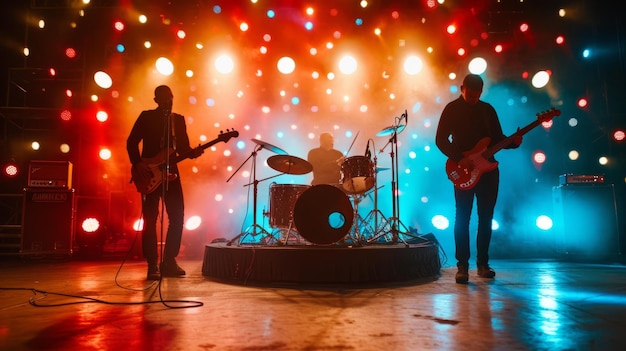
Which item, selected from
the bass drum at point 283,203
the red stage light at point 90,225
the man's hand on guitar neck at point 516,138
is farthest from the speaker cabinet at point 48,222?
the man's hand on guitar neck at point 516,138

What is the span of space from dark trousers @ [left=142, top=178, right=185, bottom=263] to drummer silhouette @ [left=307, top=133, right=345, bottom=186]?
2.47 metres

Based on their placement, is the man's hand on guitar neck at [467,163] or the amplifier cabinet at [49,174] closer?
the man's hand on guitar neck at [467,163]

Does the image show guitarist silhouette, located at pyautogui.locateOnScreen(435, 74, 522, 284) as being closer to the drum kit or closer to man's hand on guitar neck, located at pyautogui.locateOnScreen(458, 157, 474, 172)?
man's hand on guitar neck, located at pyautogui.locateOnScreen(458, 157, 474, 172)

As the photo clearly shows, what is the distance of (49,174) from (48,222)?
0.80 m

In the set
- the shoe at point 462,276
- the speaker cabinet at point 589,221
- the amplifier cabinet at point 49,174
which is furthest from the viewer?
the amplifier cabinet at point 49,174

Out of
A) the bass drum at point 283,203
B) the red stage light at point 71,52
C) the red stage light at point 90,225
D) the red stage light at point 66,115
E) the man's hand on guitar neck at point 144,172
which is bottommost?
the red stage light at point 90,225

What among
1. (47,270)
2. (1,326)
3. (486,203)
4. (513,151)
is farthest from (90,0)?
(513,151)

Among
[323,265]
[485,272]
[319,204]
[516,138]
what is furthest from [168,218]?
[516,138]

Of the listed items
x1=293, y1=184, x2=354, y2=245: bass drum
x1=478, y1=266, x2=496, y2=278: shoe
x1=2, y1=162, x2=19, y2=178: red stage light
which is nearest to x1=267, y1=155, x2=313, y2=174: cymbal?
x1=293, y1=184, x2=354, y2=245: bass drum

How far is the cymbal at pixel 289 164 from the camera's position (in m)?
4.89

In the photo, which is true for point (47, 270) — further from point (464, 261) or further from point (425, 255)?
point (464, 261)

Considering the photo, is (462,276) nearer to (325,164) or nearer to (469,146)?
(469,146)

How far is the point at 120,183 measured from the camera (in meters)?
7.79

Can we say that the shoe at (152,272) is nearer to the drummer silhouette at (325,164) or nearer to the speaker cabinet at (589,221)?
the drummer silhouette at (325,164)
